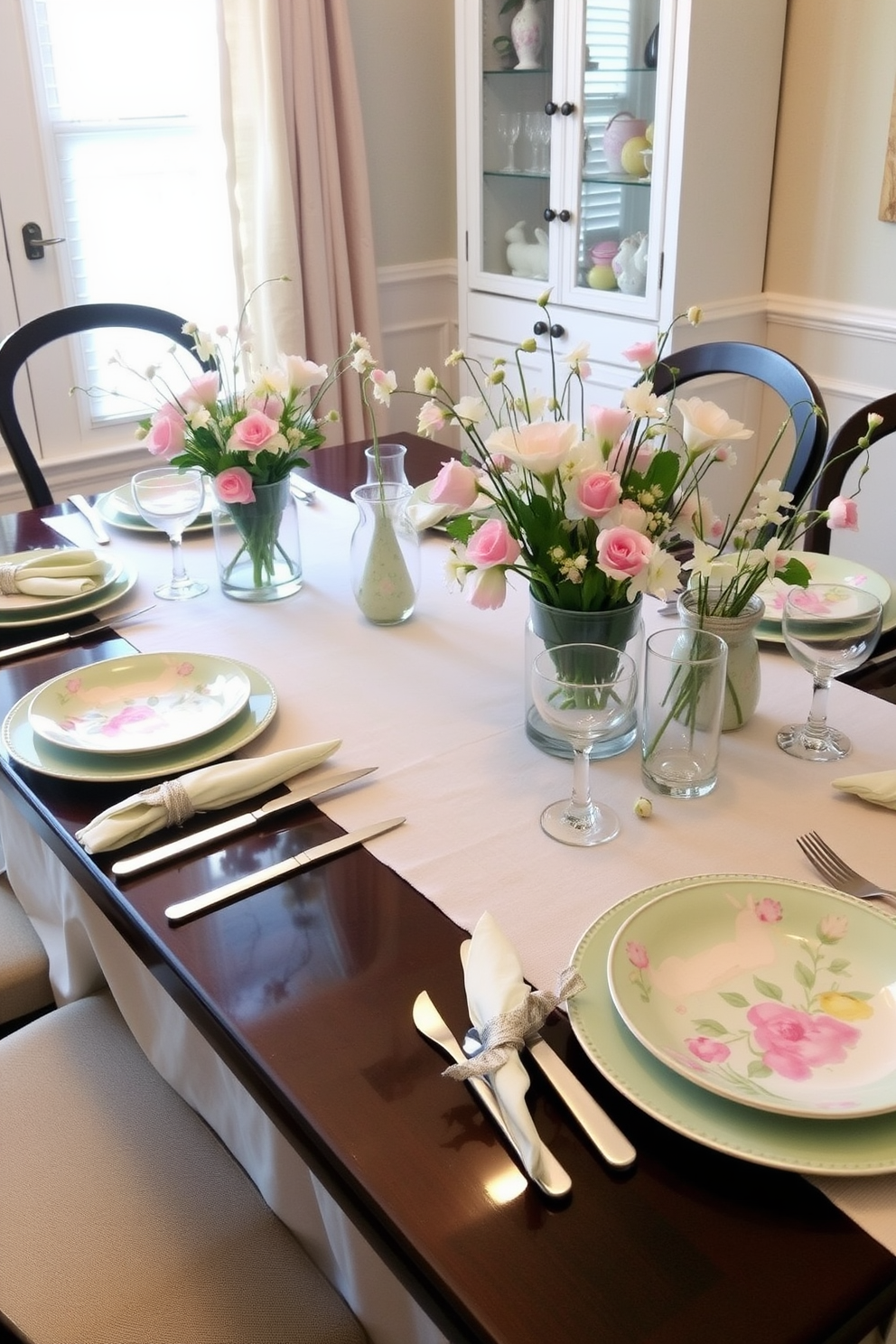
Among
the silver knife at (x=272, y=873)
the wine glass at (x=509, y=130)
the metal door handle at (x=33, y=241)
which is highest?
the wine glass at (x=509, y=130)

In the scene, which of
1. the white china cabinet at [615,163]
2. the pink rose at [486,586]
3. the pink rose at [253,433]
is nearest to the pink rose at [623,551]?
the pink rose at [486,586]

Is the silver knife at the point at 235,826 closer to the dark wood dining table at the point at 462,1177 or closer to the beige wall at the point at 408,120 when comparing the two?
the dark wood dining table at the point at 462,1177

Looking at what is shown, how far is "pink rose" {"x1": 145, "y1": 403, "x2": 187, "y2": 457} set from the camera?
138 cm

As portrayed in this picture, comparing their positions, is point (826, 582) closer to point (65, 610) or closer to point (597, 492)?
point (597, 492)

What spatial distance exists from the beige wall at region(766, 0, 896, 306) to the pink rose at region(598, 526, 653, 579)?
1.93 m

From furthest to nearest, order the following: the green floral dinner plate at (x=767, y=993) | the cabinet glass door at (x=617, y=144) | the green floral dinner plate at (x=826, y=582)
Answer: the cabinet glass door at (x=617, y=144), the green floral dinner plate at (x=826, y=582), the green floral dinner plate at (x=767, y=993)

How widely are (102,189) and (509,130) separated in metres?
1.04

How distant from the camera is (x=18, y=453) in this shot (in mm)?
2008

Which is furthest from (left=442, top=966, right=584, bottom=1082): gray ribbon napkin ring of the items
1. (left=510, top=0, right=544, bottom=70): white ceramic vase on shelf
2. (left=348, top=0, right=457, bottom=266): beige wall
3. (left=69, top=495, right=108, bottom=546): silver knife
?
(left=348, top=0, right=457, bottom=266): beige wall

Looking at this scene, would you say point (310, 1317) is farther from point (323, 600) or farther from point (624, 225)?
point (624, 225)

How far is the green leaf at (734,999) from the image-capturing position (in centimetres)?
82

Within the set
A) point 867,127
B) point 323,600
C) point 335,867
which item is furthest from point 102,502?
point 867,127

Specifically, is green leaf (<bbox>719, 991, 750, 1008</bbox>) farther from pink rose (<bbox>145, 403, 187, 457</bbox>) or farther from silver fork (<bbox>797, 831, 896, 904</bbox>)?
pink rose (<bbox>145, 403, 187, 457</bbox>)

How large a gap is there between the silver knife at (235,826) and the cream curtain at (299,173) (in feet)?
7.15
